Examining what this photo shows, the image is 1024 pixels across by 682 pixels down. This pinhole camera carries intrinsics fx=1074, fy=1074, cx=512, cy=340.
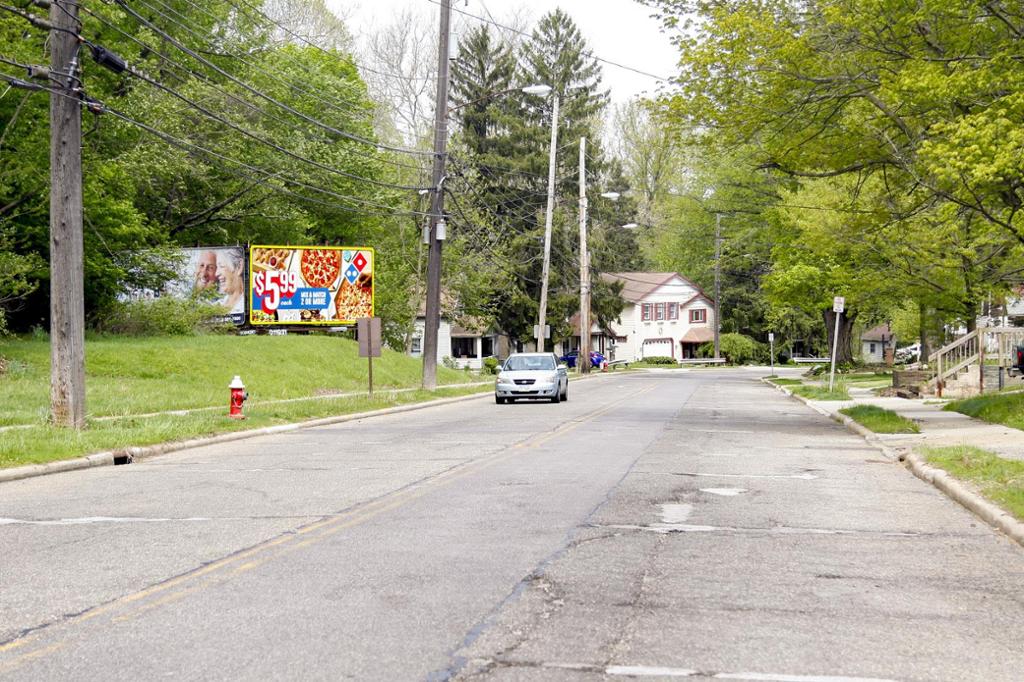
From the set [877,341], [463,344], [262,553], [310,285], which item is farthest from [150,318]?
[877,341]

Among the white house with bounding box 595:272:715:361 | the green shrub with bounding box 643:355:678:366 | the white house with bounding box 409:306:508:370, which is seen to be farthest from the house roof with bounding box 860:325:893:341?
the white house with bounding box 409:306:508:370

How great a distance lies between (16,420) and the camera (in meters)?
18.9

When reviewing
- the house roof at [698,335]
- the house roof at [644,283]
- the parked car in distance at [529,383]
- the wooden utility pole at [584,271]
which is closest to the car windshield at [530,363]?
the parked car in distance at [529,383]

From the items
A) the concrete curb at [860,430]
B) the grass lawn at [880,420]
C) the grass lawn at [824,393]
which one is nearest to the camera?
the concrete curb at [860,430]

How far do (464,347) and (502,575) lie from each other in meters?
78.9

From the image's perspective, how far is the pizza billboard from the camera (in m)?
42.2

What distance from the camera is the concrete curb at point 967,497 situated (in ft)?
30.8

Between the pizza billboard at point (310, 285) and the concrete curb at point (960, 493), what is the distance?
27485 mm

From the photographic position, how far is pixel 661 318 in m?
98.0

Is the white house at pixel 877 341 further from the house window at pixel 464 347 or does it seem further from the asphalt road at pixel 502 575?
the asphalt road at pixel 502 575

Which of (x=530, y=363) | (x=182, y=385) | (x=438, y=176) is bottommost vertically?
(x=182, y=385)

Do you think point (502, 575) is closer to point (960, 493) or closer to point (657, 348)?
point (960, 493)

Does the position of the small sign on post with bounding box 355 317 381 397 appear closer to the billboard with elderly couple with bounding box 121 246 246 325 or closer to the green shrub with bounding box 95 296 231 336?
the green shrub with bounding box 95 296 231 336

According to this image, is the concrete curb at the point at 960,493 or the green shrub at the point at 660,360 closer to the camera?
the concrete curb at the point at 960,493
